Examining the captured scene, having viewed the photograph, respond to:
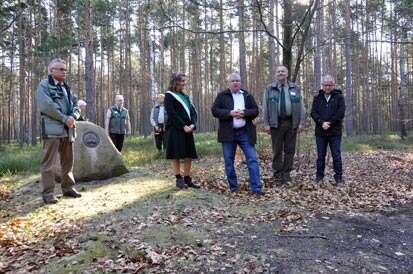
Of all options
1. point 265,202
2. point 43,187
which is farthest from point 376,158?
point 43,187

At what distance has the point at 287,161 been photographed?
22.3 feet

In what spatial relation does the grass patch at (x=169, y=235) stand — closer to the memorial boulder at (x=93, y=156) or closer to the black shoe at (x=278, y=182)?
the black shoe at (x=278, y=182)

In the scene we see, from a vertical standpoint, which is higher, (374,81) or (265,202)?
(374,81)

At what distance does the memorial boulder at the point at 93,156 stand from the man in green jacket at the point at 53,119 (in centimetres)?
175

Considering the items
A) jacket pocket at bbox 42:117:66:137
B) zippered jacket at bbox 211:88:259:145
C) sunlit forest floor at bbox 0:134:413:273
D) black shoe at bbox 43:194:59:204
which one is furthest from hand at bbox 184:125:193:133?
black shoe at bbox 43:194:59:204

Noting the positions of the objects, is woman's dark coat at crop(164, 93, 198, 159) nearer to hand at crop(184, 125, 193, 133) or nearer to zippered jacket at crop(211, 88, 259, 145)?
hand at crop(184, 125, 193, 133)

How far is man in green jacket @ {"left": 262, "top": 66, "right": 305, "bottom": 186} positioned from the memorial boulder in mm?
3413

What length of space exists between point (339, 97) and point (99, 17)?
25192 mm

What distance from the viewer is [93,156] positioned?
7.53 meters

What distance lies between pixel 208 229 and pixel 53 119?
2.90m

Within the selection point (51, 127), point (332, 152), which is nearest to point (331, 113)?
point (332, 152)

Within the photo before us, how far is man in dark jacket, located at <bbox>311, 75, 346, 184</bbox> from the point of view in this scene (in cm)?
688

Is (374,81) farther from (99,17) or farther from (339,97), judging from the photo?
(339,97)

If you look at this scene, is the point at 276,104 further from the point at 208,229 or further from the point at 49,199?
the point at 49,199
